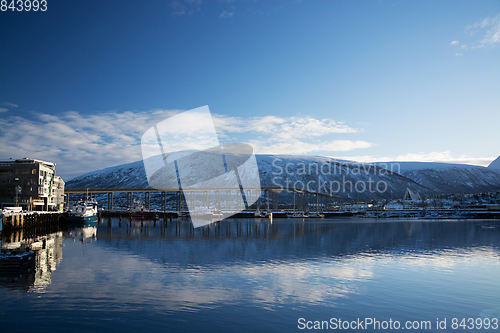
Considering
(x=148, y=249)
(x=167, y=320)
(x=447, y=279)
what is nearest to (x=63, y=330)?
(x=167, y=320)

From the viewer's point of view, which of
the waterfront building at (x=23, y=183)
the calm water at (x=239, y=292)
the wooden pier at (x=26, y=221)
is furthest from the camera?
the waterfront building at (x=23, y=183)

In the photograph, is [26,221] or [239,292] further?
[26,221]

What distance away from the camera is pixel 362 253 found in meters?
36.1

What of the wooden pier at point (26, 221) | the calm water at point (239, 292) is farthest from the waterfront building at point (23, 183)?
the calm water at point (239, 292)

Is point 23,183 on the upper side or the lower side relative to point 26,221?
upper

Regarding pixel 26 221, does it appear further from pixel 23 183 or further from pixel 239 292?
pixel 239 292

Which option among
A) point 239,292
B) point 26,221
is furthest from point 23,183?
point 239,292

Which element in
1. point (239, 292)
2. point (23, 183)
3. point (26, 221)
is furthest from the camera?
point (23, 183)

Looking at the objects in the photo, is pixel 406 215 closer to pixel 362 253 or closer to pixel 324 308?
pixel 362 253

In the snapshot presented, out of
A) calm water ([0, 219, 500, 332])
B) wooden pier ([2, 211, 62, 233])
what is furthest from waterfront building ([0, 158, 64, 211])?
calm water ([0, 219, 500, 332])

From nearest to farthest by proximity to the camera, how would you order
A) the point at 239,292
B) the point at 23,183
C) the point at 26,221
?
1. the point at 239,292
2. the point at 26,221
3. the point at 23,183

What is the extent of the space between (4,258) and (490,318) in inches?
1137

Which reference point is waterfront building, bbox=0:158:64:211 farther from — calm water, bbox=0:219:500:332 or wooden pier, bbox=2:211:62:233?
calm water, bbox=0:219:500:332

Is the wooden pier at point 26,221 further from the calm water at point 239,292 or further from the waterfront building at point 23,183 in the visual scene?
the calm water at point 239,292
